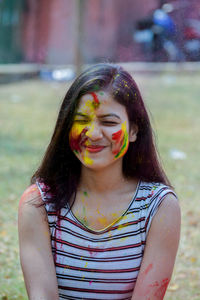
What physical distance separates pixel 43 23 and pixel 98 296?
11250 millimetres

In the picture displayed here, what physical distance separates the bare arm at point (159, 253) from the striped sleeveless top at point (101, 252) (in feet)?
0.10

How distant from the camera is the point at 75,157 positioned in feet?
7.43

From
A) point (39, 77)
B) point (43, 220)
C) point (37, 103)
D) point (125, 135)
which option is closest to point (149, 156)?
point (125, 135)

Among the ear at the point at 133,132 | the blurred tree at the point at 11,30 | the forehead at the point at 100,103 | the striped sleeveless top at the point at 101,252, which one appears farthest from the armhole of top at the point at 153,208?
the blurred tree at the point at 11,30

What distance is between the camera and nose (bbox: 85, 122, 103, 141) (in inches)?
82.7

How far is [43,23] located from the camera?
41.7 feet

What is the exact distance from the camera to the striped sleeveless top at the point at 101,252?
2.06 meters

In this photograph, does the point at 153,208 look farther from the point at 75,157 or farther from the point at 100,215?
the point at 75,157

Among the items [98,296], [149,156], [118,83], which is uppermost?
[118,83]

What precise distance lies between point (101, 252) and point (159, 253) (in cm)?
22

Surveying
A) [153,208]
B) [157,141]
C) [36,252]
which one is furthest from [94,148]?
[157,141]

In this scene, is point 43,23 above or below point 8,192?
above

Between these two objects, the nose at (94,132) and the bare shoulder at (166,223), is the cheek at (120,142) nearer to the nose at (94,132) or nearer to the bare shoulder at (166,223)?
the nose at (94,132)

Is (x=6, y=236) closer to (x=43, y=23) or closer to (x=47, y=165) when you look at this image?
(x=47, y=165)
